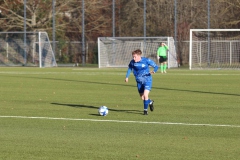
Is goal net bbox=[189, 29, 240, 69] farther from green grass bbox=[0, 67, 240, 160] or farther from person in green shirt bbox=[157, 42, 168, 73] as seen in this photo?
green grass bbox=[0, 67, 240, 160]

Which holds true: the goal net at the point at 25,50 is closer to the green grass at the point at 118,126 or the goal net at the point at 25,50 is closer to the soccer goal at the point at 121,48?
the soccer goal at the point at 121,48

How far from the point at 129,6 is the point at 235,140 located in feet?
146

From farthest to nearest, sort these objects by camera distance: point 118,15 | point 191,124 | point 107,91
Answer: point 118,15
point 107,91
point 191,124

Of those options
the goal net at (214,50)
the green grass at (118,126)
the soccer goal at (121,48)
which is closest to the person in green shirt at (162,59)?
the goal net at (214,50)

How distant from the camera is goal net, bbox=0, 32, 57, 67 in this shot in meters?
51.5

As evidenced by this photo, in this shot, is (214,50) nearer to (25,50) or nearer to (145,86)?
(25,50)

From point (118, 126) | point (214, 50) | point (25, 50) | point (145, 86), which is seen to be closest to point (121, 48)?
point (214, 50)

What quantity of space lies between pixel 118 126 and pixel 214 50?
110 ft

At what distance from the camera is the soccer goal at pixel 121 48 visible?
49156mm

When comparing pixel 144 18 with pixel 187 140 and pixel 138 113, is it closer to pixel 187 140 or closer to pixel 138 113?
pixel 138 113

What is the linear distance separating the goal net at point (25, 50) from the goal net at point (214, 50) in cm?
1213

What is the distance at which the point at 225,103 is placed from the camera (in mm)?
19094

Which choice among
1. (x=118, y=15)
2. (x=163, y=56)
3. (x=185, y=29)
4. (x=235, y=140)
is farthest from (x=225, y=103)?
(x=118, y=15)

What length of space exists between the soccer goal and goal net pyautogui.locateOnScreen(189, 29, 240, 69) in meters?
2.61
